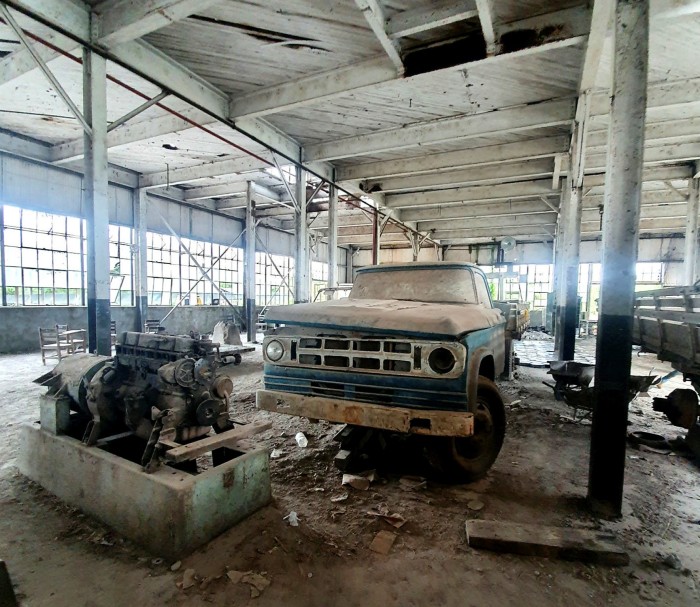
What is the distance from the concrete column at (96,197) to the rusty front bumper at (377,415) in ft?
10.7

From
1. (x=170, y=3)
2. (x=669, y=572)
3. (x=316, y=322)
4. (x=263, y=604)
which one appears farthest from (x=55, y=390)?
(x=669, y=572)

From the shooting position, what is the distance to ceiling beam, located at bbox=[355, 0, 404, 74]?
Answer: 13.9 feet

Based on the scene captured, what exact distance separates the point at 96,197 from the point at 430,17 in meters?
4.71

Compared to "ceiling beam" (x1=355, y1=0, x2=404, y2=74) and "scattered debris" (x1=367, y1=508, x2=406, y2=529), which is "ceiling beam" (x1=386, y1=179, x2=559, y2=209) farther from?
"scattered debris" (x1=367, y1=508, x2=406, y2=529)

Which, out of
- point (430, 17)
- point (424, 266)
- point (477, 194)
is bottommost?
point (424, 266)

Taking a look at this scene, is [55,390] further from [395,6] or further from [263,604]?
[395,6]

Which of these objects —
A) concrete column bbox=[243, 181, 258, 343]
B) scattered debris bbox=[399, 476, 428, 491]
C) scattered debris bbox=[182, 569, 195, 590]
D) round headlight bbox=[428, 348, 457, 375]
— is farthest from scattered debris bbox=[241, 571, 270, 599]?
concrete column bbox=[243, 181, 258, 343]

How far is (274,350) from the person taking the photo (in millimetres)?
3404

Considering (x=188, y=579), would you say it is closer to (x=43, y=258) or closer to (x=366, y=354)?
(x=366, y=354)

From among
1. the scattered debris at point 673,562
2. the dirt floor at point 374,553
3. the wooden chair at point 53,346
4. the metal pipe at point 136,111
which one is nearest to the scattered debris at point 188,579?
the dirt floor at point 374,553

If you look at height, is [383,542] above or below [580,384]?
below

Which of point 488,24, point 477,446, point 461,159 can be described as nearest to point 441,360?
point 477,446

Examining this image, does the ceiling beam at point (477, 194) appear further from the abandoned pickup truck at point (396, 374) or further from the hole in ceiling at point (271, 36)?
the abandoned pickup truck at point (396, 374)

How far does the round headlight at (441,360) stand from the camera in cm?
279
